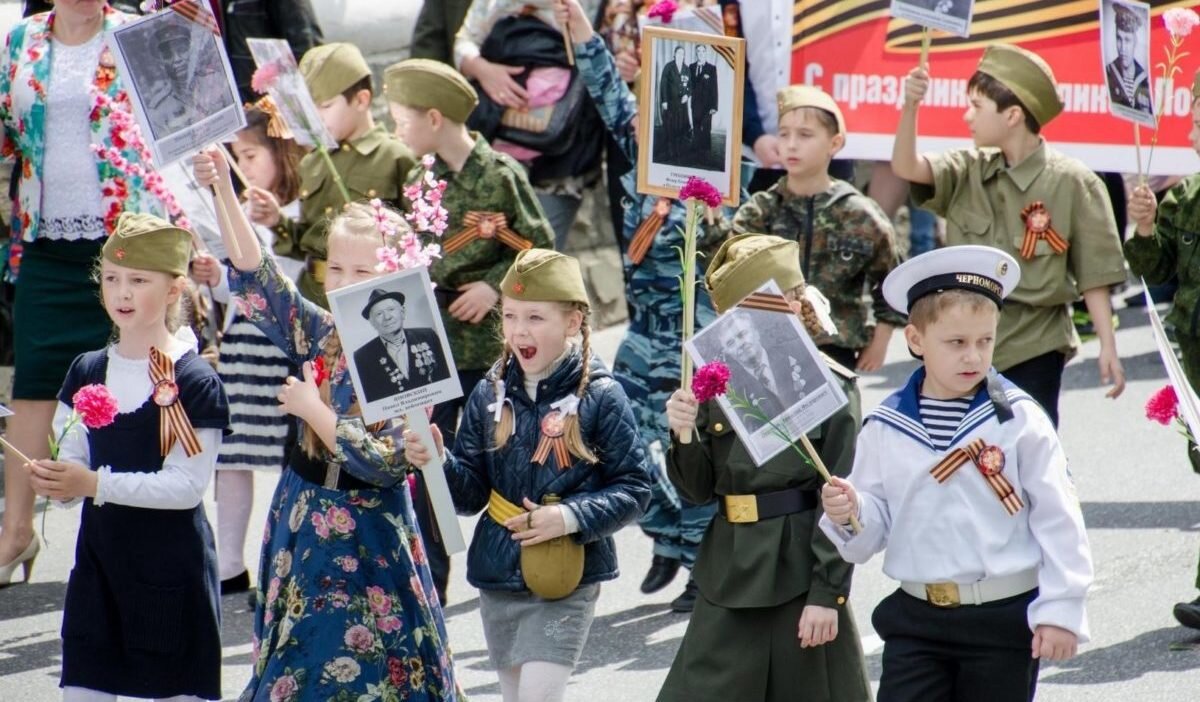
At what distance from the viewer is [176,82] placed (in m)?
5.51

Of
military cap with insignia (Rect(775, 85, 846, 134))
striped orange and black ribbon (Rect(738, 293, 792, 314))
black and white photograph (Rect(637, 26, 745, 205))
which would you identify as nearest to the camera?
striped orange and black ribbon (Rect(738, 293, 792, 314))

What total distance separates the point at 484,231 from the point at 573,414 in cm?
169

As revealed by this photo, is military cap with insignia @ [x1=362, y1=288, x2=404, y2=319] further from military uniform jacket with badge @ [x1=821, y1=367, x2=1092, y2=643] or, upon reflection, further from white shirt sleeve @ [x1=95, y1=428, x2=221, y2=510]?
military uniform jacket with badge @ [x1=821, y1=367, x2=1092, y2=643]

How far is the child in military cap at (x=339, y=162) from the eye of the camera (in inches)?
275

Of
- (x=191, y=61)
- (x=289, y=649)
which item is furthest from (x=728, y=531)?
(x=191, y=61)

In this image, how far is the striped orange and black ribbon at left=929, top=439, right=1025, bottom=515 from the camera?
4.36m

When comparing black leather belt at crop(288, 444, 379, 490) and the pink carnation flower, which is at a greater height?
the pink carnation flower

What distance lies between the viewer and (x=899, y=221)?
40.3 feet

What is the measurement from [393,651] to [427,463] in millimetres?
639

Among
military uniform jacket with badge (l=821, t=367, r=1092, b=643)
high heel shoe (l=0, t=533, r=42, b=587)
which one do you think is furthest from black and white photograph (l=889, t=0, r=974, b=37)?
high heel shoe (l=0, t=533, r=42, b=587)

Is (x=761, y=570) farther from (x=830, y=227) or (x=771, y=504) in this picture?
(x=830, y=227)

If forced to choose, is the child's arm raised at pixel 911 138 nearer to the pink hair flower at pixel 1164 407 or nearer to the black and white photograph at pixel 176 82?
the pink hair flower at pixel 1164 407

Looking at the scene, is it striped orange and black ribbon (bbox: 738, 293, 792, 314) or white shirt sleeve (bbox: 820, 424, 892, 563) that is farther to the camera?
striped orange and black ribbon (bbox: 738, 293, 792, 314)

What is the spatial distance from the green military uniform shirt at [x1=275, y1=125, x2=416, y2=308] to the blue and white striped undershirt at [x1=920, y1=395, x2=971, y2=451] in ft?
9.79
